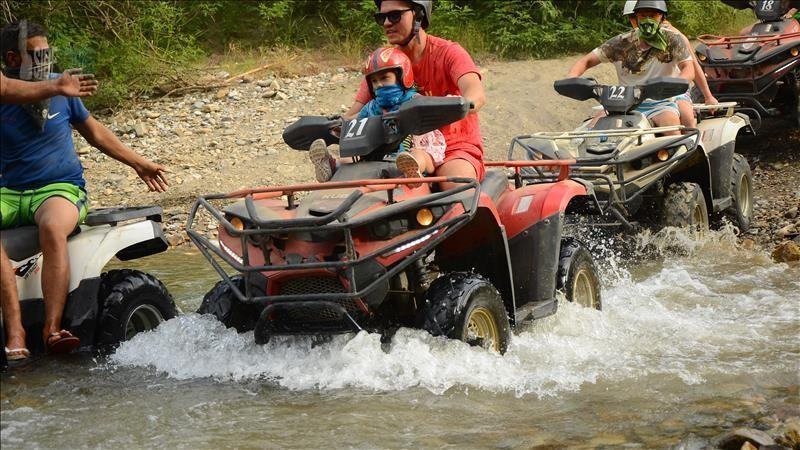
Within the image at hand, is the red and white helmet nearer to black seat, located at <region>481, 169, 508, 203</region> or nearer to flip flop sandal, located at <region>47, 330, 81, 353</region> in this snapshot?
black seat, located at <region>481, 169, 508, 203</region>

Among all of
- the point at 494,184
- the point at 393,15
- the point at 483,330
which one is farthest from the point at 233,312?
the point at 393,15

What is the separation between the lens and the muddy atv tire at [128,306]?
267 inches

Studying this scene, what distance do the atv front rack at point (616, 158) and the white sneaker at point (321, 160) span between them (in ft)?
8.94

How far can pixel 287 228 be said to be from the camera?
5758 millimetres

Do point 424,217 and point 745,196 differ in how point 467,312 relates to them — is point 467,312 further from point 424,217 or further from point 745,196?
point 745,196

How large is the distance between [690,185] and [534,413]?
4632mm

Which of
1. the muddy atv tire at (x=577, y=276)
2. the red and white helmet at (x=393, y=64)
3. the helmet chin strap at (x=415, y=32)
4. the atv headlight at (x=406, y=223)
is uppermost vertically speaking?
the helmet chin strap at (x=415, y=32)

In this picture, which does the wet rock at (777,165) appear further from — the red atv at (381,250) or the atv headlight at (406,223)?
the atv headlight at (406,223)

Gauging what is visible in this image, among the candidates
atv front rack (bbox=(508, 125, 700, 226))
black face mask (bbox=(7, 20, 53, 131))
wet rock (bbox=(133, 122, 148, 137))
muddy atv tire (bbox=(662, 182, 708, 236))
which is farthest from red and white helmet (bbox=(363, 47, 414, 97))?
wet rock (bbox=(133, 122, 148, 137))

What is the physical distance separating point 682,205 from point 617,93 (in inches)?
42.1

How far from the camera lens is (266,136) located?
14391 mm

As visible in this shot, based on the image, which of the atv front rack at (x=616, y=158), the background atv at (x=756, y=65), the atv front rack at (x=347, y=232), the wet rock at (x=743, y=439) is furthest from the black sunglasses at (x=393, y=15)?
the background atv at (x=756, y=65)

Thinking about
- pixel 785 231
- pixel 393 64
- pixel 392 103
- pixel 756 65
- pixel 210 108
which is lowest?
pixel 785 231

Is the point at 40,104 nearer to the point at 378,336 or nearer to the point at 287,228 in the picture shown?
the point at 287,228
